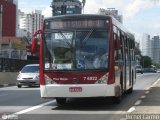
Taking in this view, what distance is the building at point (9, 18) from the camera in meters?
124

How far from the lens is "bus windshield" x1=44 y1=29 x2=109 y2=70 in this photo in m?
16.3

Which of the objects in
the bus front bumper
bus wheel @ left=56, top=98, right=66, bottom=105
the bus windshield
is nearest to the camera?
the bus front bumper

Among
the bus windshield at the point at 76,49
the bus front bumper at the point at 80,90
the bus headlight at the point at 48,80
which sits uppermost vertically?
the bus windshield at the point at 76,49

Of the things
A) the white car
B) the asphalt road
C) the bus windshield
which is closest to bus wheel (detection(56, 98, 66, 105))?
the asphalt road

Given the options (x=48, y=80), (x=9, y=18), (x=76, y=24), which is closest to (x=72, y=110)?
(x=48, y=80)

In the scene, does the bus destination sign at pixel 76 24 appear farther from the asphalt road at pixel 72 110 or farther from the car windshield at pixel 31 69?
the car windshield at pixel 31 69

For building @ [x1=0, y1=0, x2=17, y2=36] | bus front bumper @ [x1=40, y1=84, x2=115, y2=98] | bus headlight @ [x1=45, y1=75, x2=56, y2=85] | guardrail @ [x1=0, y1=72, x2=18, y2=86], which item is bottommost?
guardrail @ [x1=0, y1=72, x2=18, y2=86]

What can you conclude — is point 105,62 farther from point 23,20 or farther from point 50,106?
point 23,20

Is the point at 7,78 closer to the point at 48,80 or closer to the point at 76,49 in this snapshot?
the point at 48,80

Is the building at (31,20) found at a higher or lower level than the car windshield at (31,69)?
higher

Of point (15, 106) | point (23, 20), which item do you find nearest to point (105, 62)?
point (15, 106)

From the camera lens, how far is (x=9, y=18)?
12731 centimetres

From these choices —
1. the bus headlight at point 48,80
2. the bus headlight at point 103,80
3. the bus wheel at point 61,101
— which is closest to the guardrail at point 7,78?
the bus wheel at point 61,101

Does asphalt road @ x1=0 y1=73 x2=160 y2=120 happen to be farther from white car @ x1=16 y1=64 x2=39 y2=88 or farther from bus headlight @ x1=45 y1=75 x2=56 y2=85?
white car @ x1=16 y1=64 x2=39 y2=88
